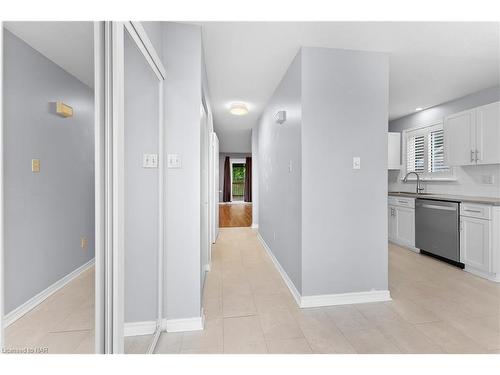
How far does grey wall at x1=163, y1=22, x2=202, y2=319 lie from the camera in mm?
1826

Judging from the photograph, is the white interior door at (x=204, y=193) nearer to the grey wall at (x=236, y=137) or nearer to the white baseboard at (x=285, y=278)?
the white baseboard at (x=285, y=278)

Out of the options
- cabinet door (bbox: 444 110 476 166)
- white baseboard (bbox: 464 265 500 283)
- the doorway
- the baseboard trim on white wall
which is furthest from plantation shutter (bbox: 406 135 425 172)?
the doorway

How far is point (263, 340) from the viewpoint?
1698mm

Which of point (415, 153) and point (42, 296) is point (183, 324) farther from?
point (415, 153)

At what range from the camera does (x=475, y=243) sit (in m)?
2.84

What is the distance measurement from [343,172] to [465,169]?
278cm

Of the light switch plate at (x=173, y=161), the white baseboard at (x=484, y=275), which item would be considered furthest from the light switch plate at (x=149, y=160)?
the white baseboard at (x=484, y=275)

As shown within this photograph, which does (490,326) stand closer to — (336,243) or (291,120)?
(336,243)

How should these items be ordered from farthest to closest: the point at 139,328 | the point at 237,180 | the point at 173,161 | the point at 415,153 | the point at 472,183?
1. the point at 237,180
2. the point at 415,153
3. the point at 472,183
4. the point at 173,161
5. the point at 139,328

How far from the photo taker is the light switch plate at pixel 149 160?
4.97 feet

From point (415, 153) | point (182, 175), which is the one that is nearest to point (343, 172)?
point (182, 175)

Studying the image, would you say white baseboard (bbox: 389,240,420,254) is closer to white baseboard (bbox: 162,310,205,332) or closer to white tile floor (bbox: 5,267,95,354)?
white baseboard (bbox: 162,310,205,332)

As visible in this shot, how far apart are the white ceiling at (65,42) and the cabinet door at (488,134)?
4.27 m
